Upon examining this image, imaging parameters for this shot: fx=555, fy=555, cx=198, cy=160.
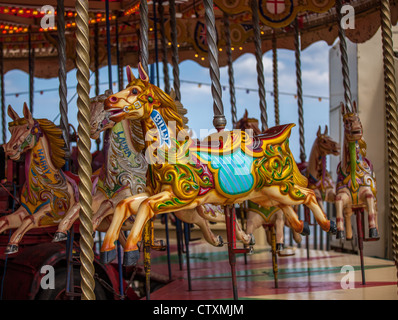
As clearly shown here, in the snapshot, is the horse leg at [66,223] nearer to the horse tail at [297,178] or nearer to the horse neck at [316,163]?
the horse tail at [297,178]

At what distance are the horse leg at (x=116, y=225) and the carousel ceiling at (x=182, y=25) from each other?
272 cm

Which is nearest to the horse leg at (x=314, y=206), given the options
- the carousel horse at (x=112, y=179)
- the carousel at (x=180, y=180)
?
the carousel at (x=180, y=180)

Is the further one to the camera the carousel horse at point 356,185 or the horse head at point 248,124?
the horse head at point 248,124

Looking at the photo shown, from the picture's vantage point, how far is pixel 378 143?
30.2 ft

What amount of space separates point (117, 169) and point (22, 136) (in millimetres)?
763

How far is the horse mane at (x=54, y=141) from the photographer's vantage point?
4344 mm

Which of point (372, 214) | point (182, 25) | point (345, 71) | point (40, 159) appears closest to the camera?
point (40, 159)

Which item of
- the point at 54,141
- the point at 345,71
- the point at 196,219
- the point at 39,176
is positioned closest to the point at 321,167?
the point at 345,71

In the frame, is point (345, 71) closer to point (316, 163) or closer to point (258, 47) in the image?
point (258, 47)

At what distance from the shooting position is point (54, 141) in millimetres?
4355
